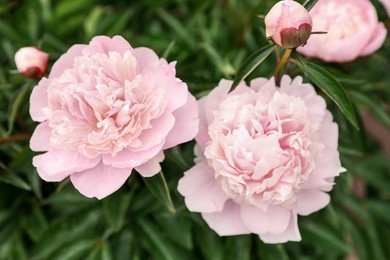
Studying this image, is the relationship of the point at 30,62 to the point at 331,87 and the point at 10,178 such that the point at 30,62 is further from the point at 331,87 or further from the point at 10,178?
the point at 331,87

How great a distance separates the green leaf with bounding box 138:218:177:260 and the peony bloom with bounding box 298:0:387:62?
0.28 metres

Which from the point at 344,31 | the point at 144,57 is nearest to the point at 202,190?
the point at 144,57

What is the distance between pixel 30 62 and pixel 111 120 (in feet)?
0.41

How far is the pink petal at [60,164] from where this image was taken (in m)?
0.45

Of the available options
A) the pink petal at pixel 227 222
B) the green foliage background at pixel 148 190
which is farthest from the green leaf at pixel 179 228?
the pink petal at pixel 227 222

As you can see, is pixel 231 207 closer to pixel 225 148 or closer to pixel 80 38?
pixel 225 148

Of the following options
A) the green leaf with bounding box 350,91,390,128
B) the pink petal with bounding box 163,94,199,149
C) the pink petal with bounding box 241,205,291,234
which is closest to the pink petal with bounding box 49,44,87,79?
the pink petal with bounding box 163,94,199,149

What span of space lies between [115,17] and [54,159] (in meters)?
0.40

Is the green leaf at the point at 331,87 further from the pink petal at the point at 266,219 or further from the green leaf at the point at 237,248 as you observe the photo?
the green leaf at the point at 237,248

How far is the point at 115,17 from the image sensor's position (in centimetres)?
81

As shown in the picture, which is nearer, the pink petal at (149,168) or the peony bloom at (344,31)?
the pink petal at (149,168)

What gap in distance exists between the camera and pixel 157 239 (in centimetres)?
64

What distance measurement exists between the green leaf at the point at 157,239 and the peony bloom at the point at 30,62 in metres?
0.24

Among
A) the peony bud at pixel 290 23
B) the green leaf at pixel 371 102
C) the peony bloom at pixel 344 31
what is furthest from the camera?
the green leaf at pixel 371 102
